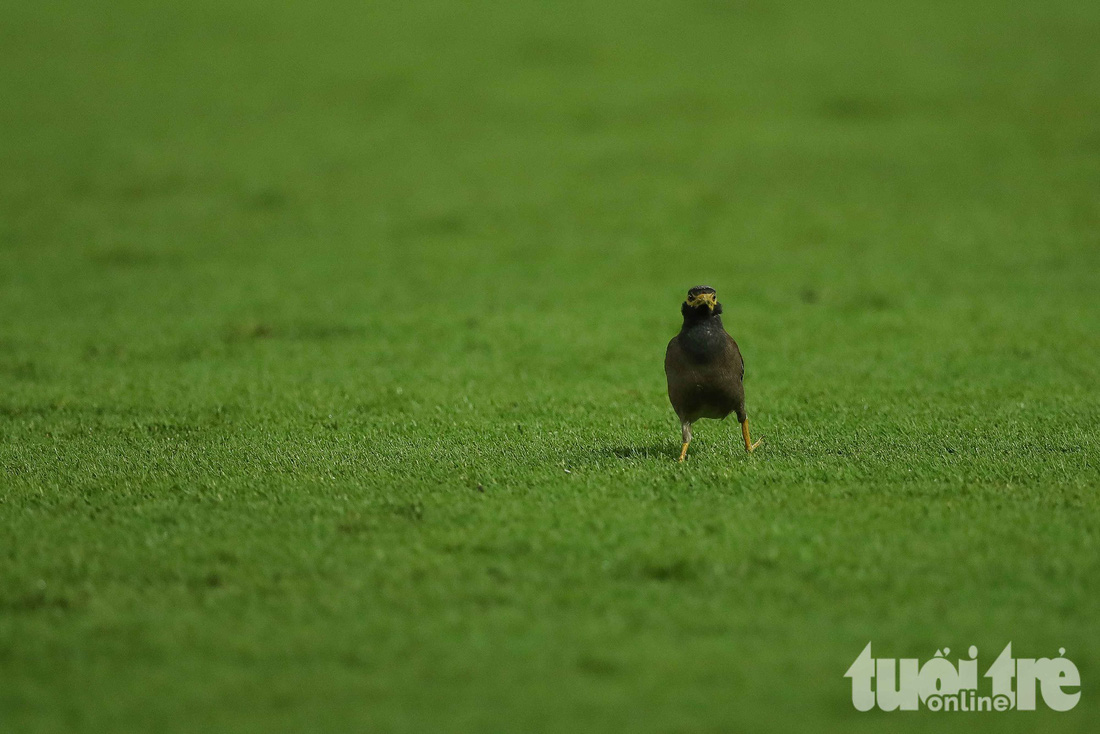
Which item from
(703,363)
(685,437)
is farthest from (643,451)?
(703,363)

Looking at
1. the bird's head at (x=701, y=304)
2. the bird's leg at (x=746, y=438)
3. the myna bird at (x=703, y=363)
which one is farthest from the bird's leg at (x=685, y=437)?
the bird's head at (x=701, y=304)

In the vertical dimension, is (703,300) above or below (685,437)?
above

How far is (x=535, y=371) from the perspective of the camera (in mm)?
11102

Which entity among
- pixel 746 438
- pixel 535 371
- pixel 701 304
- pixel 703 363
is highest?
pixel 701 304

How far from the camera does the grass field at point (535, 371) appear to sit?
478 cm

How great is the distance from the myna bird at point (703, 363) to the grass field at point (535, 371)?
1.46 feet

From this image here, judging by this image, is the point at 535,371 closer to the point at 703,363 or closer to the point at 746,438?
the point at 746,438

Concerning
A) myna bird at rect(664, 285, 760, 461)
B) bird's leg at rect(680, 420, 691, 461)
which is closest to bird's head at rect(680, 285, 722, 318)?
myna bird at rect(664, 285, 760, 461)

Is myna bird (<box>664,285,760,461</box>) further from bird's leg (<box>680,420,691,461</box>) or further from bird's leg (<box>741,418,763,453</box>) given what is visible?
bird's leg (<box>741,418,763,453</box>)

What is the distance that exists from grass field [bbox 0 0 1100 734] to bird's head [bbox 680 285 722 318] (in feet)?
3.30

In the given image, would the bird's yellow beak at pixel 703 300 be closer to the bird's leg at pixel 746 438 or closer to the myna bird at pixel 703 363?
the myna bird at pixel 703 363

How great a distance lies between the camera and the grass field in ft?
15.7

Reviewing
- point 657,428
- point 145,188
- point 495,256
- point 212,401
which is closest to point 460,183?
point 495,256

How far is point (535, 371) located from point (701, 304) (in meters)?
4.20
